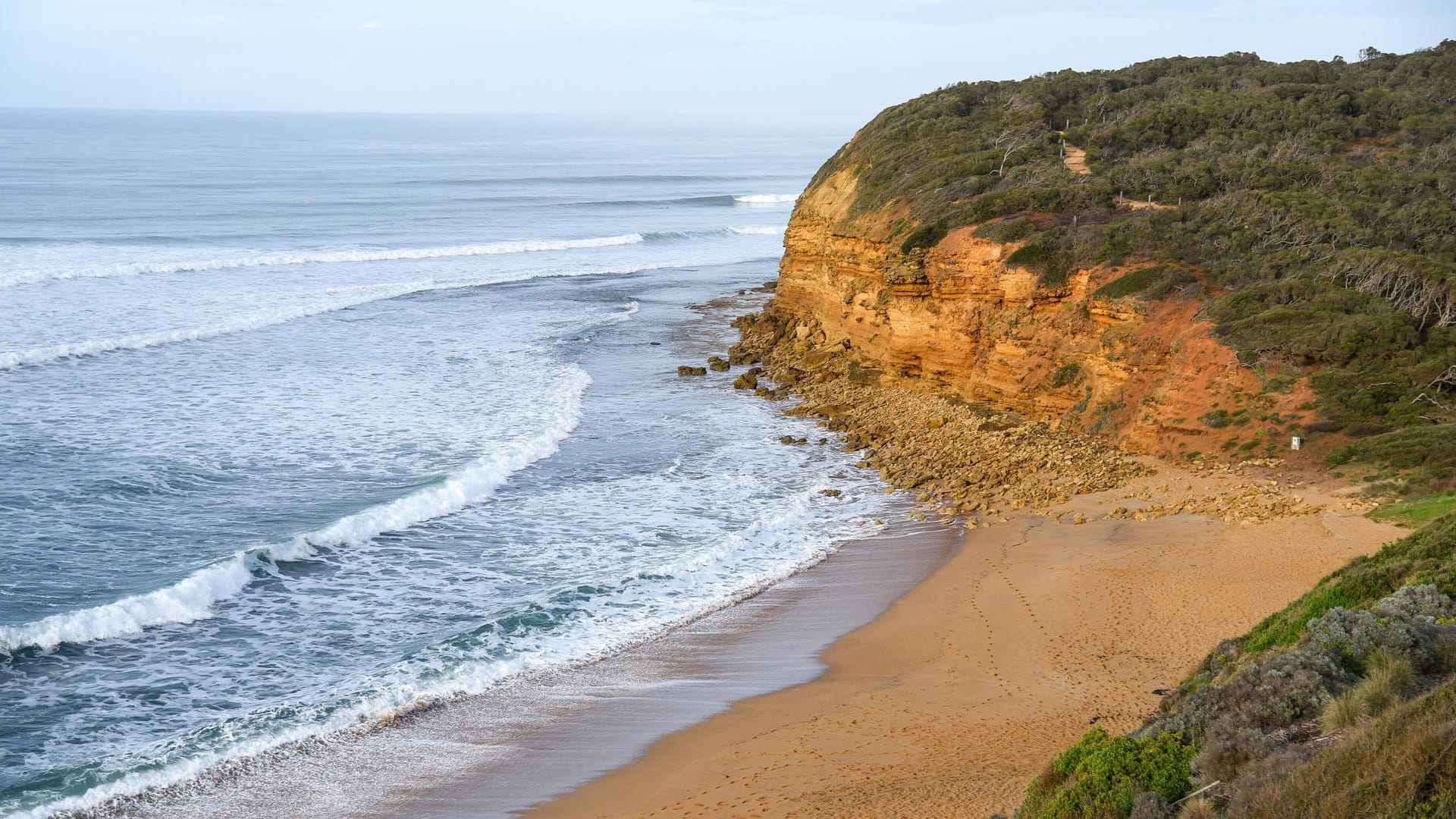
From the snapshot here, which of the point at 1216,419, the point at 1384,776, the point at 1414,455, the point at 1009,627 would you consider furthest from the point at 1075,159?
the point at 1384,776

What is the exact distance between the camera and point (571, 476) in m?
22.8

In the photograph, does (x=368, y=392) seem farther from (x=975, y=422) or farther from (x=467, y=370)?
(x=975, y=422)

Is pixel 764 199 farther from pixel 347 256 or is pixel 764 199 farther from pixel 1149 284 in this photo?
pixel 1149 284

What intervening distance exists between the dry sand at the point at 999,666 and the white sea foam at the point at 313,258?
40.0m

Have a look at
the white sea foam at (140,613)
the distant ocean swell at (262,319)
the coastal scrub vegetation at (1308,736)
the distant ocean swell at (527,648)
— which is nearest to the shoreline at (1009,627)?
the coastal scrub vegetation at (1308,736)

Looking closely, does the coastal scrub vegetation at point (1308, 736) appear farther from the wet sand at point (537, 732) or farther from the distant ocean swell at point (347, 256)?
the distant ocean swell at point (347, 256)

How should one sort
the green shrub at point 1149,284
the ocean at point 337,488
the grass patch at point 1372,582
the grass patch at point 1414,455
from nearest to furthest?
the grass patch at point 1372,582 → the ocean at point 337,488 → the grass patch at point 1414,455 → the green shrub at point 1149,284

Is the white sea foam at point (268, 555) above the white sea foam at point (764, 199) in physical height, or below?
below

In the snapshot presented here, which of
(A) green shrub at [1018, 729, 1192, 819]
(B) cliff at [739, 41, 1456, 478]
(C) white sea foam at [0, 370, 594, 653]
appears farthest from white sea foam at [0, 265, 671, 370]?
(A) green shrub at [1018, 729, 1192, 819]

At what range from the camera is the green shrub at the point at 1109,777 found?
7652mm

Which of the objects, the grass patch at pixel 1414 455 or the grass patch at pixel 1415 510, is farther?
the grass patch at pixel 1414 455

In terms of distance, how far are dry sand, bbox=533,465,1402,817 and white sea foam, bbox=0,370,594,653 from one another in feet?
25.6

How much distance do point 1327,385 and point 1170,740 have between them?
A: 14.8 meters

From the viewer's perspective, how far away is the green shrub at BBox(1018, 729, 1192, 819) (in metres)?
7.65
